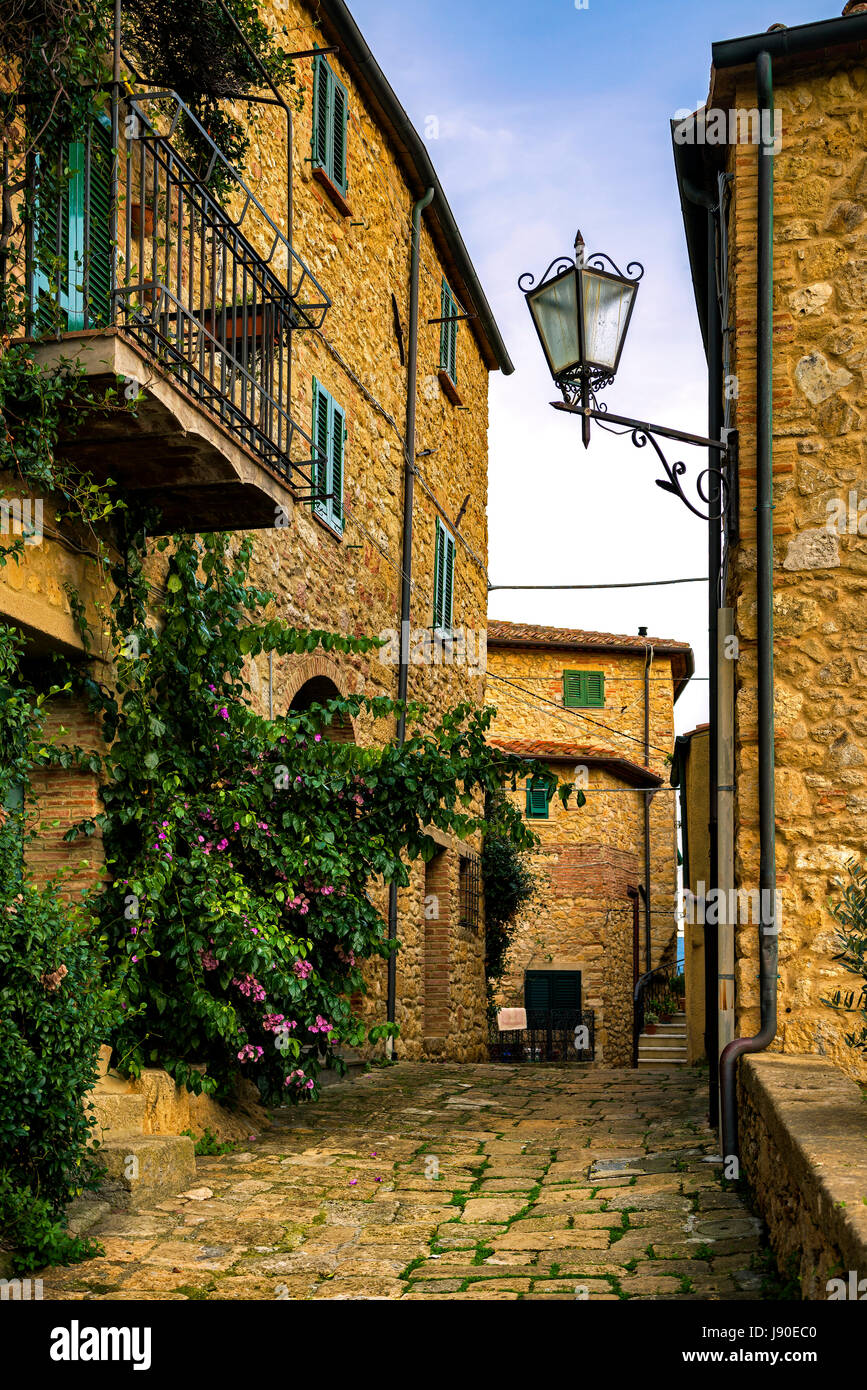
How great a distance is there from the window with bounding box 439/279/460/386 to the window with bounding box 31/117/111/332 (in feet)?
25.1

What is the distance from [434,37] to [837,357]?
8.40ft

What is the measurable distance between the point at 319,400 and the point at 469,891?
6.77 m

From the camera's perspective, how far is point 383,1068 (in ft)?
33.0

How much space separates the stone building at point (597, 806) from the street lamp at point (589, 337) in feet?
47.4

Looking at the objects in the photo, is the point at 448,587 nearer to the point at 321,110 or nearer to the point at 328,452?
the point at 328,452

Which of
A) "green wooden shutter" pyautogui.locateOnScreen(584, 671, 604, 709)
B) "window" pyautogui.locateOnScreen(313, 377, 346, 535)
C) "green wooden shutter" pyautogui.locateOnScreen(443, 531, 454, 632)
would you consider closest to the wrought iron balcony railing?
"window" pyautogui.locateOnScreen(313, 377, 346, 535)

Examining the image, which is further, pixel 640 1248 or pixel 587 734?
pixel 587 734

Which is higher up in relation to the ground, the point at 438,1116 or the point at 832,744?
the point at 832,744

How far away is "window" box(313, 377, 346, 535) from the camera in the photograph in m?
9.31

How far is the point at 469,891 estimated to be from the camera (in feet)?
47.2

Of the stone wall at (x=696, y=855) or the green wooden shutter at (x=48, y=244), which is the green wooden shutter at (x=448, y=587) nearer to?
the stone wall at (x=696, y=855)

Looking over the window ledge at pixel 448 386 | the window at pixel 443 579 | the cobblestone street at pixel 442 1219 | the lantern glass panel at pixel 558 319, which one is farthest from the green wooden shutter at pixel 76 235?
the window ledge at pixel 448 386
